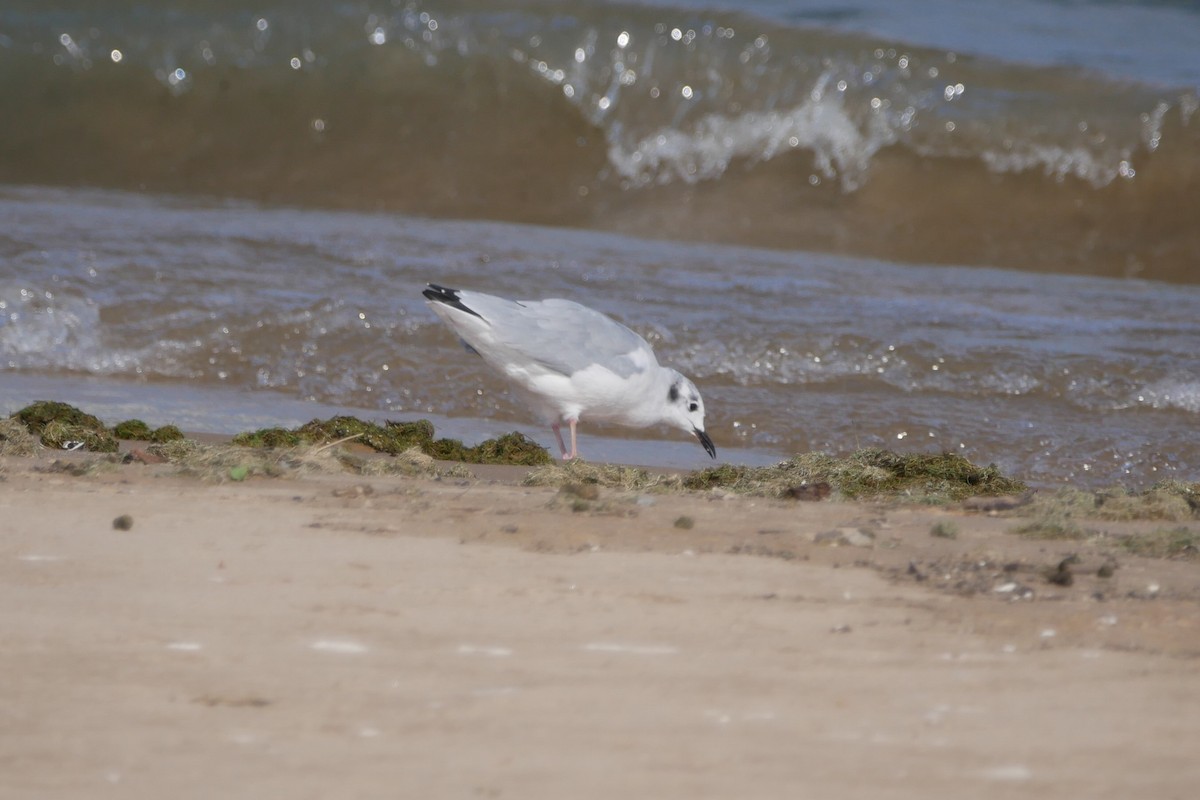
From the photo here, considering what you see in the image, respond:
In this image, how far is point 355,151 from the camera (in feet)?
42.1

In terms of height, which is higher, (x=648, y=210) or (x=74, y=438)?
(x=648, y=210)

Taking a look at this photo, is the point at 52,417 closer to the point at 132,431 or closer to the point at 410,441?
the point at 132,431

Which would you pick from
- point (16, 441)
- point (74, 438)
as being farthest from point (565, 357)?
point (16, 441)

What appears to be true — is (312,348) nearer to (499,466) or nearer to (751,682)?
(499,466)

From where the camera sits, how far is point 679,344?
6.56 m

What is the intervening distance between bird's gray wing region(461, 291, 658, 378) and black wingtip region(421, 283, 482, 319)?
2 centimetres

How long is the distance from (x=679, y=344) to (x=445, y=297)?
210 cm

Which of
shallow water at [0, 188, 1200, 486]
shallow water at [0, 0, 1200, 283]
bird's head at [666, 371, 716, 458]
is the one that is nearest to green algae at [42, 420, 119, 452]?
shallow water at [0, 188, 1200, 486]

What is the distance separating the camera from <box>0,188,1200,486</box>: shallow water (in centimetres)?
573

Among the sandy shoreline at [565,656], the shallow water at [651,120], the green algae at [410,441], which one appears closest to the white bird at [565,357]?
the green algae at [410,441]

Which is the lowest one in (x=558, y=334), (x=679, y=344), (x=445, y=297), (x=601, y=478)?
(x=601, y=478)

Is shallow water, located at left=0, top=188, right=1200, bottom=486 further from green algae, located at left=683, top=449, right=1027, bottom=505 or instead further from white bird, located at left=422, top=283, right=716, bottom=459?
green algae, located at left=683, top=449, right=1027, bottom=505

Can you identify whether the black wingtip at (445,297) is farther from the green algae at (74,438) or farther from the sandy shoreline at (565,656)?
the sandy shoreline at (565,656)

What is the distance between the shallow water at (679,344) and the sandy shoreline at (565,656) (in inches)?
94.8
